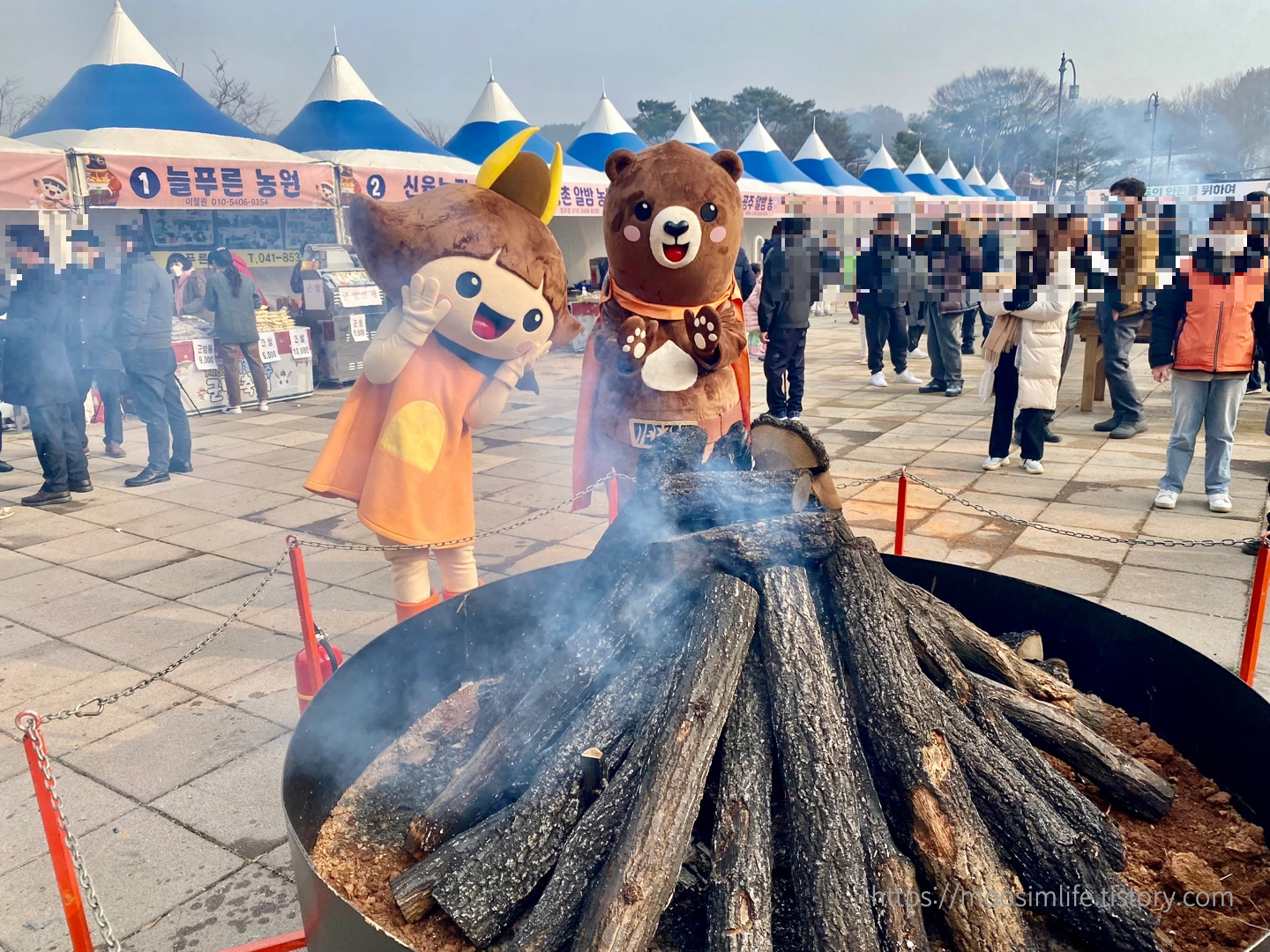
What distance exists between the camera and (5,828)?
283 cm

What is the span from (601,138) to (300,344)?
20.4 feet

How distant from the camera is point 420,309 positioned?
329 centimetres

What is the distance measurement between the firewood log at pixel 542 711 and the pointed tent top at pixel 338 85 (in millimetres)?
10415

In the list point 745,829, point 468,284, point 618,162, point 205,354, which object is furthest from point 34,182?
point 745,829

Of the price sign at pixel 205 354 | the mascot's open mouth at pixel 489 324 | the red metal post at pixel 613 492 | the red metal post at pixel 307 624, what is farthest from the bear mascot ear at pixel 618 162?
the price sign at pixel 205 354

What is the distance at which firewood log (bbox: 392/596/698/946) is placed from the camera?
196 centimetres

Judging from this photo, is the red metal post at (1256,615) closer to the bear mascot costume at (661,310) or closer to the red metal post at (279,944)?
the bear mascot costume at (661,310)

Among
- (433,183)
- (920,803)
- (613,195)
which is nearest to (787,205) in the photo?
(433,183)

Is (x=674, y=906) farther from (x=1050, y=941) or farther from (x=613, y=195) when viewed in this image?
(x=613, y=195)

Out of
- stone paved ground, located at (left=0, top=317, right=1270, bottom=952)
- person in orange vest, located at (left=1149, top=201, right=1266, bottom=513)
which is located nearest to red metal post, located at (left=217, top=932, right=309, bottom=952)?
stone paved ground, located at (left=0, top=317, right=1270, bottom=952)

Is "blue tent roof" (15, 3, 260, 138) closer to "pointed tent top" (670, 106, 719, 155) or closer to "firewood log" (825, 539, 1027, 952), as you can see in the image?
"pointed tent top" (670, 106, 719, 155)

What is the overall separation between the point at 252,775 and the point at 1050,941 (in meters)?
2.58

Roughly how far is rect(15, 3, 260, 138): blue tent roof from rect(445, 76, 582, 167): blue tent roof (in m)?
3.58

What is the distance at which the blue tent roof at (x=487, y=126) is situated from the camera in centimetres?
1230
